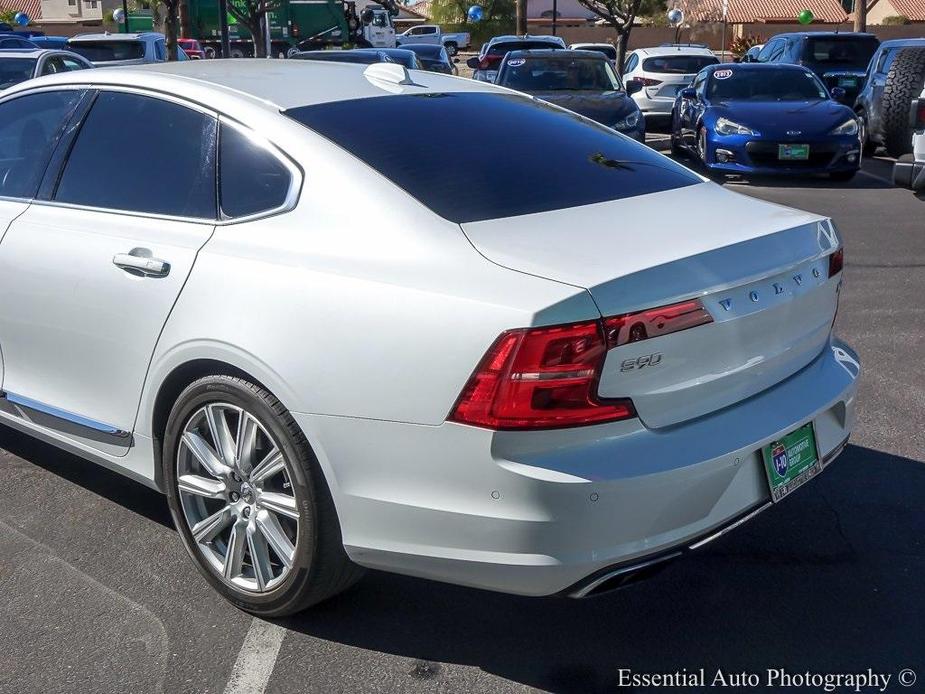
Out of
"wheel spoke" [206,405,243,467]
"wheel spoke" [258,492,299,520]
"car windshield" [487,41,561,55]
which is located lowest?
"wheel spoke" [258,492,299,520]

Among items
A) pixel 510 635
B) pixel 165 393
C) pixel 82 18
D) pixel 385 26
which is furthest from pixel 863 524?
pixel 82 18

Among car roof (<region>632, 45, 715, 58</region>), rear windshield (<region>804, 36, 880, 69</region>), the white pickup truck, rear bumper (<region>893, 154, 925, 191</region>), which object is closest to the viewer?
rear bumper (<region>893, 154, 925, 191</region>)

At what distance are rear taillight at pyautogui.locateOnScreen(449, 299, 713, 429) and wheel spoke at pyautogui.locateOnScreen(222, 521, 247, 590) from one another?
1017 millimetres

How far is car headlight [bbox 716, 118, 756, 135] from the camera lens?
1224 cm

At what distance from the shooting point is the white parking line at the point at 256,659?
9.92 feet

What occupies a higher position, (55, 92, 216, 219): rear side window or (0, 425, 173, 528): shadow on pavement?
(55, 92, 216, 219): rear side window

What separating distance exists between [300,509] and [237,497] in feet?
1.19

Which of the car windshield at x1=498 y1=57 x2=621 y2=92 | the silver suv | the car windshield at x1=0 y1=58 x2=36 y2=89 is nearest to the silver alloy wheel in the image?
the car windshield at x1=0 y1=58 x2=36 y2=89

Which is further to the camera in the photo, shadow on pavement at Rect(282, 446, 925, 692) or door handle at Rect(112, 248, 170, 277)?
door handle at Rect(112, 248, 170, 277)

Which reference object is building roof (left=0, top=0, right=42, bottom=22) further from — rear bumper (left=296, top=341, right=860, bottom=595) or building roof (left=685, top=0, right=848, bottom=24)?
rear bumper (left=296, top=341, right=860, bottom=595)

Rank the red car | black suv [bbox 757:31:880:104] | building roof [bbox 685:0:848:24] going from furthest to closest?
building roof [bbox 685:0:848:24] < the red car < black suv [bbox 757:31:880:104]

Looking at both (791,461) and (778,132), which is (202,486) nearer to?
(791,461)

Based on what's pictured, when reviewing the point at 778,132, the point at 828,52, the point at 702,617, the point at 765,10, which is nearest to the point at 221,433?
the point at 702,617

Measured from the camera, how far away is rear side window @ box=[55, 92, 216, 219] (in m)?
3.53
